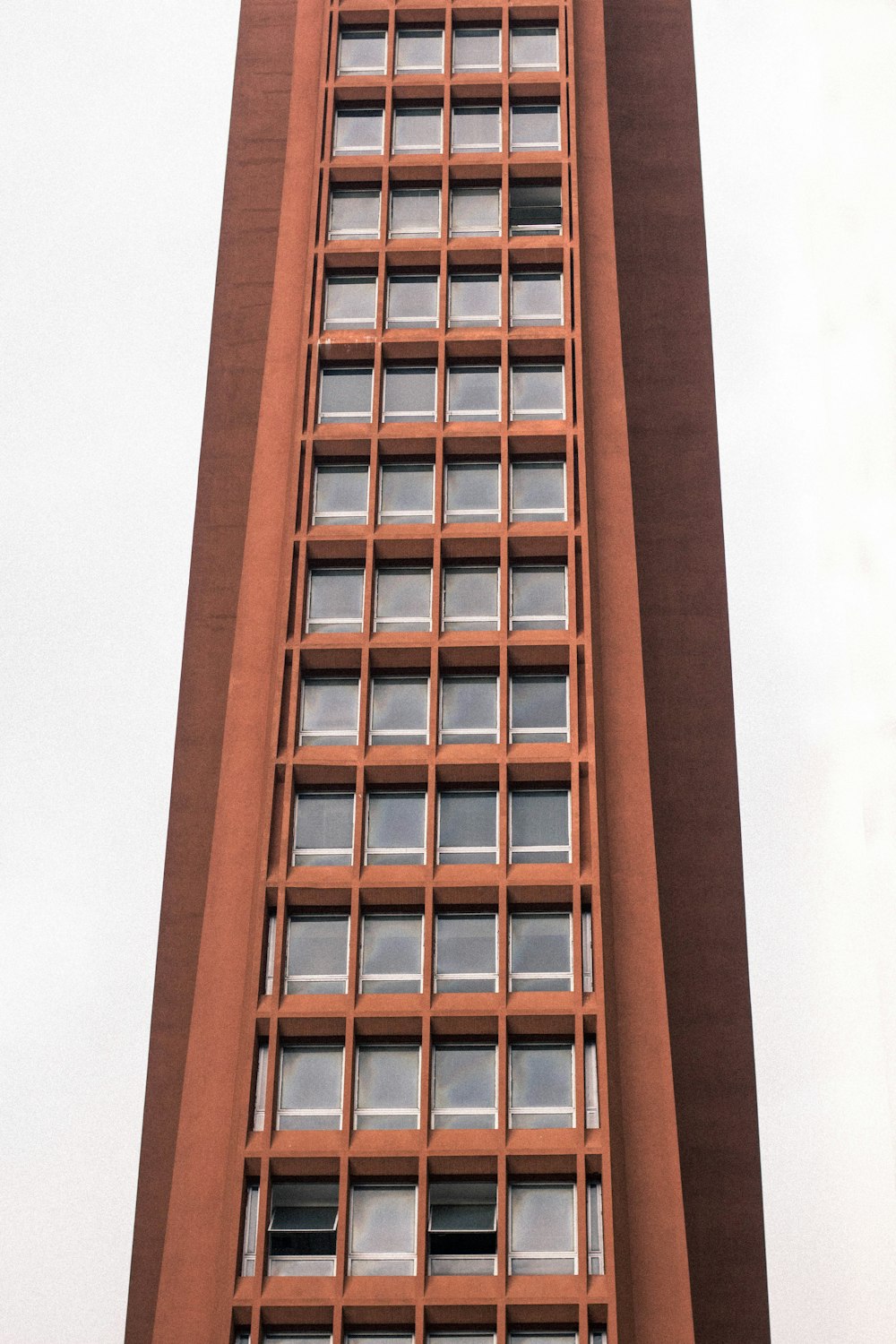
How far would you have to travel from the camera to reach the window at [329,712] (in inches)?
1218

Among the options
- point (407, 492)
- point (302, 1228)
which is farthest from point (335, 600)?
point (302, 1228)

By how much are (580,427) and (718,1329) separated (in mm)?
18118

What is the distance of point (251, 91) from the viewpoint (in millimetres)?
43469

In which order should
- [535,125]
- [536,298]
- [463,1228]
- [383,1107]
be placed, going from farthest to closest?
[535,125], [536,298], [383,1107], [463,1228]

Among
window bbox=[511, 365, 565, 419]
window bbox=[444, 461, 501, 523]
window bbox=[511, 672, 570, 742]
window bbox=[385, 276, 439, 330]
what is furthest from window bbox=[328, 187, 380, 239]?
window bbox=[511, 672, 570, 742]

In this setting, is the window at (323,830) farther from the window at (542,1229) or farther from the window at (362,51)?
the window at (362,51)

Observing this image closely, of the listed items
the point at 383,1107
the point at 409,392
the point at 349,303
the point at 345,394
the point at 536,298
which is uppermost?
the point at 536,298

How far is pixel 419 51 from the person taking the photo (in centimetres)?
3803

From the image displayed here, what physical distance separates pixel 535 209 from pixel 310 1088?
1979cm

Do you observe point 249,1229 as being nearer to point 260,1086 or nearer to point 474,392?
point 260,1086

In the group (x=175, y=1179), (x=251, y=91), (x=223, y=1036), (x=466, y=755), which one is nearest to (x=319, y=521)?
(x=466, y=755)

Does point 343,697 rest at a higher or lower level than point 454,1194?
higher

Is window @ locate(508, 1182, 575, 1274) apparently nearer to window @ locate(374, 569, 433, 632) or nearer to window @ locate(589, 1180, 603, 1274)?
window @ locate(589, 1180, 603, 1274)

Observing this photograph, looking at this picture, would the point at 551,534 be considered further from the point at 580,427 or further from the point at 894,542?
the point at 894,542
